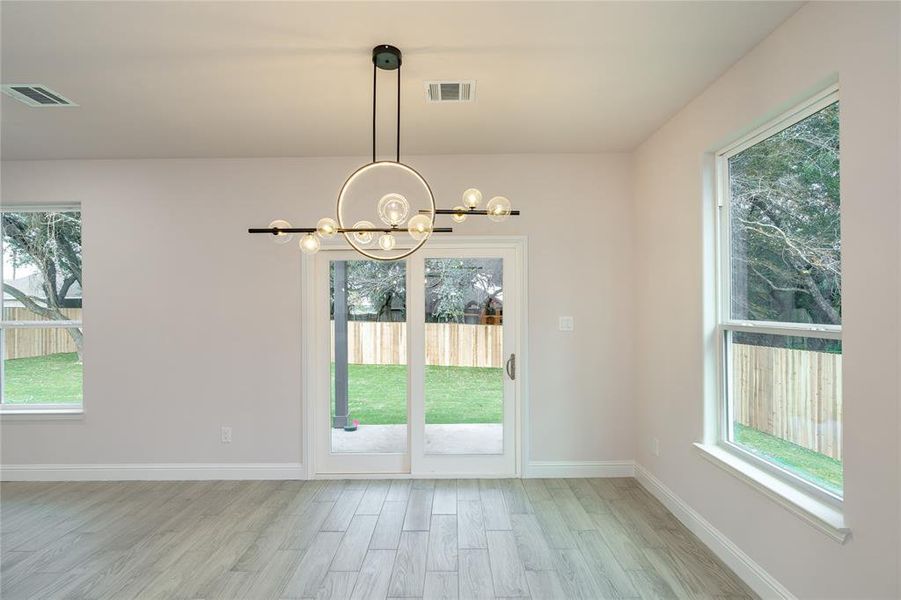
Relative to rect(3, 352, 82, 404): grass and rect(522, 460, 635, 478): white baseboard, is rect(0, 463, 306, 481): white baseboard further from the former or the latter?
rect(522, 460, 635, 478): white baseboard

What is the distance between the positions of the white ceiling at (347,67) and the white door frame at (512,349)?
0.80 m

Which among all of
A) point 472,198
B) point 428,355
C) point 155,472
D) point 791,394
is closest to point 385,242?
point 472,198

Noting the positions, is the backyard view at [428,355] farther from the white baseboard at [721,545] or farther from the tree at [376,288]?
the white baseboard at [721,545]

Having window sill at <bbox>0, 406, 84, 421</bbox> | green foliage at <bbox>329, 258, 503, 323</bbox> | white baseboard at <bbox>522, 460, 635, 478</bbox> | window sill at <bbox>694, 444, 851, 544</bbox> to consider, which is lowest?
white baseboard at <bbox>522, 460, 635, 478</bbox>

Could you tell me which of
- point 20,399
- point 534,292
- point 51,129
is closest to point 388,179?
point 534,292

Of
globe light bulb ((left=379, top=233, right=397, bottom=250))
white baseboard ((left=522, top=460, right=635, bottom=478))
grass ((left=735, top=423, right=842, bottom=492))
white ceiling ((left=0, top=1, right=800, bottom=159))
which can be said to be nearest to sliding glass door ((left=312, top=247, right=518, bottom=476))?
white baseboard ((left=522, top=460, right=635, bottom=478))

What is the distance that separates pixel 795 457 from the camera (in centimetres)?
230

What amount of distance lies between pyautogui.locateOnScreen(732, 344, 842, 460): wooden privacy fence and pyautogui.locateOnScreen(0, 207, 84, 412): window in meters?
5.04

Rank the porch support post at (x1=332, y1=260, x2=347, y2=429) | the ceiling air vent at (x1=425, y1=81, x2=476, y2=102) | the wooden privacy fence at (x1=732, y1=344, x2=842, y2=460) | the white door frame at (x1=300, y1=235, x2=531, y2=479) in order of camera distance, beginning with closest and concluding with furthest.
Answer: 1. the wooden privacy fence at (x1=732, y1=344, x2=842, y2=460)
2. the ceiling air vent at (x1=425, y1=81, x2=476, y2=102)
3. the white door frame at (x1=300, y1=235, x2=531, y2=479)
4. the porch support post at (x1=332, y1=260, x2=347, y2=429)

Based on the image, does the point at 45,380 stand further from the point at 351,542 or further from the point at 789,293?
the point at 789,293

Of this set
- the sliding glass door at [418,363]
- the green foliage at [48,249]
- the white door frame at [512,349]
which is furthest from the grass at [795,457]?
the green foliage at [48,249]

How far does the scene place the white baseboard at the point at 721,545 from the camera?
7.61 ft

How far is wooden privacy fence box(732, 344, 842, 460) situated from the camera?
2076mm

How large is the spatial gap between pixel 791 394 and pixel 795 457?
0.96ft
